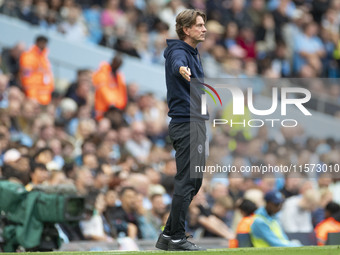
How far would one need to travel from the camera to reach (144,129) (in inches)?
554

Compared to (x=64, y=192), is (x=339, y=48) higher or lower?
higher

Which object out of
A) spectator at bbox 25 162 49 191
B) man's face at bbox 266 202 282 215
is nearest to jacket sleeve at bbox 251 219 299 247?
man's face at bbox 266 202 282 215

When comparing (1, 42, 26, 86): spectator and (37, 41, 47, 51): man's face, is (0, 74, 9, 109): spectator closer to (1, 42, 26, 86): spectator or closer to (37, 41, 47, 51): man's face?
(1, 42, 26, 86): spectator

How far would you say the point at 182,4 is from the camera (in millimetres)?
16922

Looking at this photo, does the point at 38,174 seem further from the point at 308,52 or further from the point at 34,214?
the point at 308,52

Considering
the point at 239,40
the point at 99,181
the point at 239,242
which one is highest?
the point at 239,40

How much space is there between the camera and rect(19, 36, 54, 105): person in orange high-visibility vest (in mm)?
13445

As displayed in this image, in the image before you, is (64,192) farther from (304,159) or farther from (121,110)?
(121,110)

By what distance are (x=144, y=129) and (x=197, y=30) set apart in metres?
7.00

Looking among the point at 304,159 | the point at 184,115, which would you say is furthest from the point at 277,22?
the point at 184,115

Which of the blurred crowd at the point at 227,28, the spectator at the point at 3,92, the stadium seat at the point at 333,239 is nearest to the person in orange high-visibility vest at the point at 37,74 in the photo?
the spectator at the point at 3,92

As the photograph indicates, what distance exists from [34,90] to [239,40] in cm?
518

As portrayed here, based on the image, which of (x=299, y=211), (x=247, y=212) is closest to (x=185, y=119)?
(x=247, y=212)

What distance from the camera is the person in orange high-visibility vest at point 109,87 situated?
14086 millimetres
